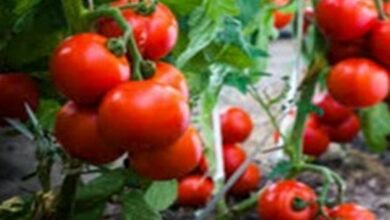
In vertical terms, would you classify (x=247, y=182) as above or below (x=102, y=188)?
below

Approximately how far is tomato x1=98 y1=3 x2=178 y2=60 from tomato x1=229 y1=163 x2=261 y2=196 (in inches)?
36.7

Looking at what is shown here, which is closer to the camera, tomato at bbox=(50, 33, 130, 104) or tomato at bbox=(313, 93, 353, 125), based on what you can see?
tomato at bbox=(50, 33, 130, 104)

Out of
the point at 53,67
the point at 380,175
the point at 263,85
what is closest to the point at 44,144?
the point at 53,67

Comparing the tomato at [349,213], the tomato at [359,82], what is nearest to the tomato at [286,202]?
the tomato at [349,213]

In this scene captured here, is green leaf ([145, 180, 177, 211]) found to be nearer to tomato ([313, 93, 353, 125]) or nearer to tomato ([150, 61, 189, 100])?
tomato ([150, 61, 189, 100])

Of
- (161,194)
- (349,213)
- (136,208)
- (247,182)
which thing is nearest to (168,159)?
(136,208)

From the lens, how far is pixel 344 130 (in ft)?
6.66

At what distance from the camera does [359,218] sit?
1.37 m

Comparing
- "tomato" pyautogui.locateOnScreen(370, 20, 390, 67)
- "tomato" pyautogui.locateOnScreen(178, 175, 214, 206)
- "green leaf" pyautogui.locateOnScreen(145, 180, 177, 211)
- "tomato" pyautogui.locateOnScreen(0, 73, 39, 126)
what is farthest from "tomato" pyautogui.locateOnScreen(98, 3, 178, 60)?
"tomato" pyautogui.locateOnScreen(178, 175, 214, 206)

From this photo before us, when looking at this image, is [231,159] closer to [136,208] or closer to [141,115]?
[136,208]

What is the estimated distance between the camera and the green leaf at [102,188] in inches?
43.6

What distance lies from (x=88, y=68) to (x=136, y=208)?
12.6 inches

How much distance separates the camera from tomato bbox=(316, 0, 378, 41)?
4.58 ft

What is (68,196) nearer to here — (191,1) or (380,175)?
(191,1)
